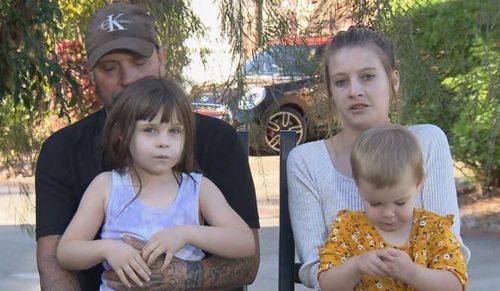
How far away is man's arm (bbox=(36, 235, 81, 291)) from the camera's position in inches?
125

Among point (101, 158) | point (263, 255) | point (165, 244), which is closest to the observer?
point (165, 244)

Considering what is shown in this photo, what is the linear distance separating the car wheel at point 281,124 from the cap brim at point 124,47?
156 cm

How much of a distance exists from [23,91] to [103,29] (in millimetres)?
985

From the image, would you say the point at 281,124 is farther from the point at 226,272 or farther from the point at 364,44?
the point at 226,272

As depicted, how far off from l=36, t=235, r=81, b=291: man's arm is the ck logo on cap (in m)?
0.76

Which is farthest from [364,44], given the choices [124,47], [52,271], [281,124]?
[281,124]

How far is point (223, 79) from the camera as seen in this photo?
16.3 feet

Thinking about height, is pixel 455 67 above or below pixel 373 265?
above

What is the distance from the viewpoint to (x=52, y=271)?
10.5 feet

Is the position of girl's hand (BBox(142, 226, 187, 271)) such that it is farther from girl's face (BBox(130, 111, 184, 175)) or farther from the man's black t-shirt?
the man's black t-shirt

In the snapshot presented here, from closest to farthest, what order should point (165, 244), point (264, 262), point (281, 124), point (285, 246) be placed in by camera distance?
point (165, 244)
point (285, 246)
point (281, 124)
point (264, 262)

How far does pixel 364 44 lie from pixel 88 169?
1053mm

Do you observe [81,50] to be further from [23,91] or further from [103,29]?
[103,29]

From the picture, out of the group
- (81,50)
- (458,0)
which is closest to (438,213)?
(81,50)
